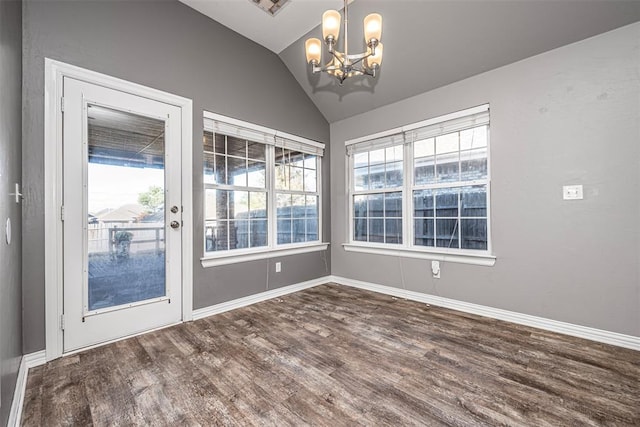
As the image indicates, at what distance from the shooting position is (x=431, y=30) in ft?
8.93

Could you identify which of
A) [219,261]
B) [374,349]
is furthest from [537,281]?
[219,261]

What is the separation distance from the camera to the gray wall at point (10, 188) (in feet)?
4.09

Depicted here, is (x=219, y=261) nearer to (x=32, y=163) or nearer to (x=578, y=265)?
(x=32, y=163)

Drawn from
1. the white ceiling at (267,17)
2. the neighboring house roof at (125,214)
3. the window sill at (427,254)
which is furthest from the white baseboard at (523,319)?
the white ceiling at (267,17)

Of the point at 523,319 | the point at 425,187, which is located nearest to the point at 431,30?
the point at 425,187

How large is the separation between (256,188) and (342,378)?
7.64 feet

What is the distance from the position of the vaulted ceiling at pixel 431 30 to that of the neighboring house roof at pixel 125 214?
6.93 feet

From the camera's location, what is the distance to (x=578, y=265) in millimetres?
2365

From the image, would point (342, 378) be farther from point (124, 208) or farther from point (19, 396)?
point (124, 208)

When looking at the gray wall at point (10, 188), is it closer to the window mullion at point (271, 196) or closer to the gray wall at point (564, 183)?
the window mullion at point (271, 196)

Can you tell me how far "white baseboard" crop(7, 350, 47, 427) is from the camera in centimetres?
137

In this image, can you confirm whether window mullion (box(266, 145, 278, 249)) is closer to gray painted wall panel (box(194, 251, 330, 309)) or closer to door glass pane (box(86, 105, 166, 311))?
gray painted wall panel (box(194, 251, 330, 309))

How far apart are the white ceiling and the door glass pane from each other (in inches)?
53.6

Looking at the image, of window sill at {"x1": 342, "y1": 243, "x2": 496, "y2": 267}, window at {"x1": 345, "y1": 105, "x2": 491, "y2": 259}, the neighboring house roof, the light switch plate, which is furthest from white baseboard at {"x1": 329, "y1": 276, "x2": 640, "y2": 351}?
the neighboring house roof
